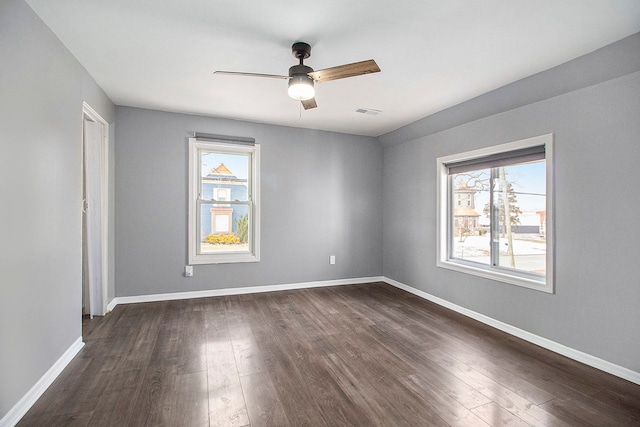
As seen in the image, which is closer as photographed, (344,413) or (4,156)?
(4,156)

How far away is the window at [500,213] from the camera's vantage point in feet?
9.96

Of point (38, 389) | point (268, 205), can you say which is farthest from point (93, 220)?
point (268, 205)

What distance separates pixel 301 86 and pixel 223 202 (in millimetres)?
2611

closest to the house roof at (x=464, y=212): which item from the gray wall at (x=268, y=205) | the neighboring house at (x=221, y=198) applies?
the gray wall at (x=268, y=205)

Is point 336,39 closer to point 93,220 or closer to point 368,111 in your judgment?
point 368,111

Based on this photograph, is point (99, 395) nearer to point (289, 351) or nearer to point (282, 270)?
point (289, 351)

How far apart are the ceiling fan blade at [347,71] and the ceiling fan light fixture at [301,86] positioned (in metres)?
0.05

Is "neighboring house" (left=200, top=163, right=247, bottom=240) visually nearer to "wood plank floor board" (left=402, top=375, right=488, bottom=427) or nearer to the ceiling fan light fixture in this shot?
the ceiling fan light fixture

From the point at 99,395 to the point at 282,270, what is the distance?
9.37 feet

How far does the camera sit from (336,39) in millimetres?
2316

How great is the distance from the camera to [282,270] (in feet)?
15.6

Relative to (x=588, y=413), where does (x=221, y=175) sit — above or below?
above

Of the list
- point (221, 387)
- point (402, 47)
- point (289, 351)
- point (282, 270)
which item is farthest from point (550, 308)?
point (282, 270)

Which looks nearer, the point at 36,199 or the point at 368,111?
the point at 36,199
